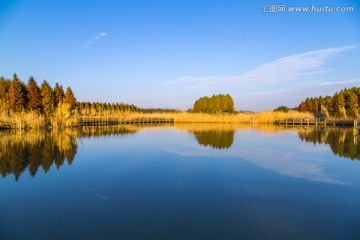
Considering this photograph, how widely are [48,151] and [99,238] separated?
7730 millimetres

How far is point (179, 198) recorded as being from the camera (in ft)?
16.5

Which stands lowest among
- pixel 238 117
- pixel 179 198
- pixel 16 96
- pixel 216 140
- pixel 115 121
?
pixel 179 198

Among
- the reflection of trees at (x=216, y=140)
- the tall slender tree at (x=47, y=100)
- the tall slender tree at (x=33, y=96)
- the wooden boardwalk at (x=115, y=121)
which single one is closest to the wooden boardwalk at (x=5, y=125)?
the tall slender tree at (x=33, y=96)

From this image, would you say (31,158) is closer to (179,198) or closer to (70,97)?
(179,198)

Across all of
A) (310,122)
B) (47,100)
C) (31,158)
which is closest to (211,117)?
(310,122)

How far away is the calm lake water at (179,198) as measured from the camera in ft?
12.2

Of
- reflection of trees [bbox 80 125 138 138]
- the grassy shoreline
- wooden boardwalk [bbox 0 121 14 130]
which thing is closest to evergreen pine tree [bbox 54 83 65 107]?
the grassy shoreline

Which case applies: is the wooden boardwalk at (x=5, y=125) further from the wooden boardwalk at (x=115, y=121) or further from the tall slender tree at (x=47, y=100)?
the wooden boardwalk at (x=115, y=121)

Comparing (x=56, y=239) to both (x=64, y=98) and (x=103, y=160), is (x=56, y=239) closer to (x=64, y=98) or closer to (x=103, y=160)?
(x=103, y=160)

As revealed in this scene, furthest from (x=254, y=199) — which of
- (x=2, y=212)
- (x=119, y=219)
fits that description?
(x=2, y=212)

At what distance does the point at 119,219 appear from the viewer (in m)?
4.07

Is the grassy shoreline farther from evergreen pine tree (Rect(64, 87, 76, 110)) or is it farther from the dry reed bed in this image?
evergreen pine tree (Rect(64, 87, 76, 110))

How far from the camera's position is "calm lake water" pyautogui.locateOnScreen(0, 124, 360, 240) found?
3.72m

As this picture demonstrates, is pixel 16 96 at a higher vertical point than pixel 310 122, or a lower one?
higher
